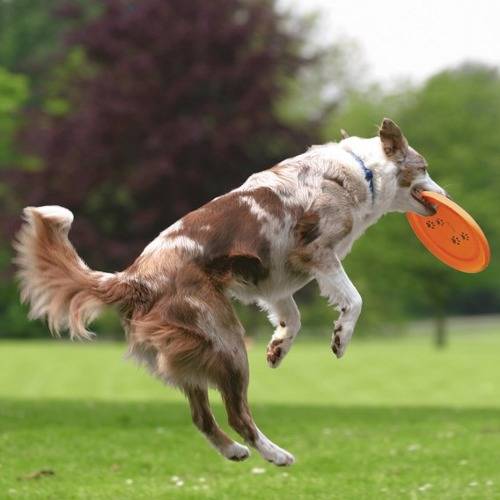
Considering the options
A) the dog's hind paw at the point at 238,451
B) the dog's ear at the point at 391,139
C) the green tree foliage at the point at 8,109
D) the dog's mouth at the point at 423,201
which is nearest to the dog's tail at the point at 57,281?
Result: the dog's hind paw at the point at 238,451

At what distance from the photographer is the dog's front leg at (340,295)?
265 inches

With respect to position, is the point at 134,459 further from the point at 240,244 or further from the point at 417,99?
the point at 417,99

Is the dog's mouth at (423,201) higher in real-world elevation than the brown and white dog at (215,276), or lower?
higher

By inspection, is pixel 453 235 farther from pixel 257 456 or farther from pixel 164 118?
pixel 164 118

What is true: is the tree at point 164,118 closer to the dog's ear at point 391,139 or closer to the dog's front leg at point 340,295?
the dog's ear at point 391,139

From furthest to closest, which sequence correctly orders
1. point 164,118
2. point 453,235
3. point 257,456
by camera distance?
point 164,118
point 257,456
point 453,235

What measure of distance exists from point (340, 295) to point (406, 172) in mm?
1082

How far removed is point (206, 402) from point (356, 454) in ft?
15.8

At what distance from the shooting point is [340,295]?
22.2 ft

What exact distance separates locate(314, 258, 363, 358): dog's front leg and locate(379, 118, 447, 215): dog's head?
0.86 metres

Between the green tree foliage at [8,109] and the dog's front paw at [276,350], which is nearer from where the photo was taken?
the dog's front paw at [276,350]

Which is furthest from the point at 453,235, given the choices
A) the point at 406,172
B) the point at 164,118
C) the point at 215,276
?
the point at 164,118

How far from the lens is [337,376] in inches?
1171

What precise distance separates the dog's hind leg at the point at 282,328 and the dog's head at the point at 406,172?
101cm
